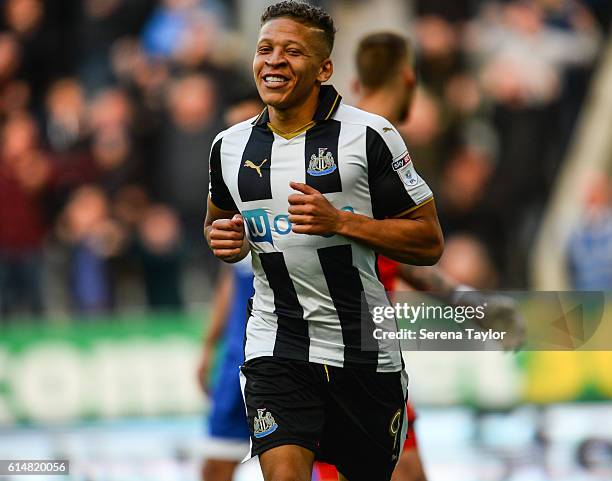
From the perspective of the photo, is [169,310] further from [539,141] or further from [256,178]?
[256,178]

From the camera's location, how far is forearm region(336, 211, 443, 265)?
4.48 metres

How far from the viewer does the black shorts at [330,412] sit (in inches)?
179

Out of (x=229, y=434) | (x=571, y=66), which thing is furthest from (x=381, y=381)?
(x=571, y=66)

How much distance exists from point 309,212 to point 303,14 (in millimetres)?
758

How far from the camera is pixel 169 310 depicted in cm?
1002

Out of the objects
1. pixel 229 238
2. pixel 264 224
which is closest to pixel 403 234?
pixel 264 224

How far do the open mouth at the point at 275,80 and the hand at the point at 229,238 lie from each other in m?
0.47

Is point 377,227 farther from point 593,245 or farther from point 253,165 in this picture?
point 593,245

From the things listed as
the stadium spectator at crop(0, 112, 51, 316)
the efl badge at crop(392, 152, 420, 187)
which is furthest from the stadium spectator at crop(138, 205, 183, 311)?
the efl badge at crop(392, 152, 420, 187)

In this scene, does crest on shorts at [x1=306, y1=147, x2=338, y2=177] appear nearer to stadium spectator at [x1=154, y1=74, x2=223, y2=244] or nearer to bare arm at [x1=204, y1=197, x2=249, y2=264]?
bare arm at [x1=204, y1=197, x2=249, y2=264]

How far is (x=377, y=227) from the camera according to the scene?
453 cm

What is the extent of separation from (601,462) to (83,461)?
3315mm

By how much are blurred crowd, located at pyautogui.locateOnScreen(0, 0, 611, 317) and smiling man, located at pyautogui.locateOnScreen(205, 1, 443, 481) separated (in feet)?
17.5

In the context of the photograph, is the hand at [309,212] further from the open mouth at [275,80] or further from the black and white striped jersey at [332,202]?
the open mouth at [275,80]
